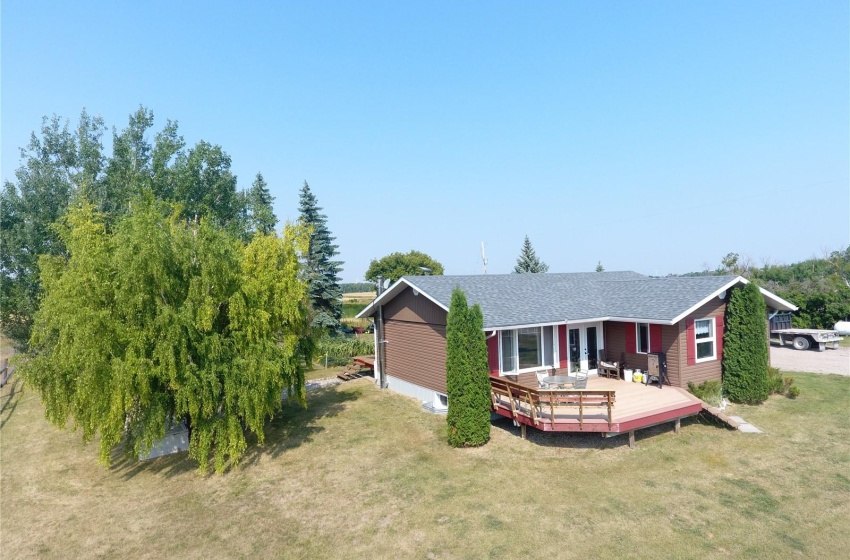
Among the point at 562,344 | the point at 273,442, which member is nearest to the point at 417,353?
the point at 562,344

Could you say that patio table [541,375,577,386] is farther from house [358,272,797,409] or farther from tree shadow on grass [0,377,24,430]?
tree shadow on grass [0,377,24,430]

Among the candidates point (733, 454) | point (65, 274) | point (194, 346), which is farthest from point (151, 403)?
point (733, 454)

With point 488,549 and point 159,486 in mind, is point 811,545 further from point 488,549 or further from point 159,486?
point 159,486

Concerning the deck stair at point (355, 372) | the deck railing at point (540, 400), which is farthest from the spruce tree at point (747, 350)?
the deck stair at point (355, 372)

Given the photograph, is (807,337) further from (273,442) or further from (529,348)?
(273,442)

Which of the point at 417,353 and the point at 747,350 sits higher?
the point at 747,350
